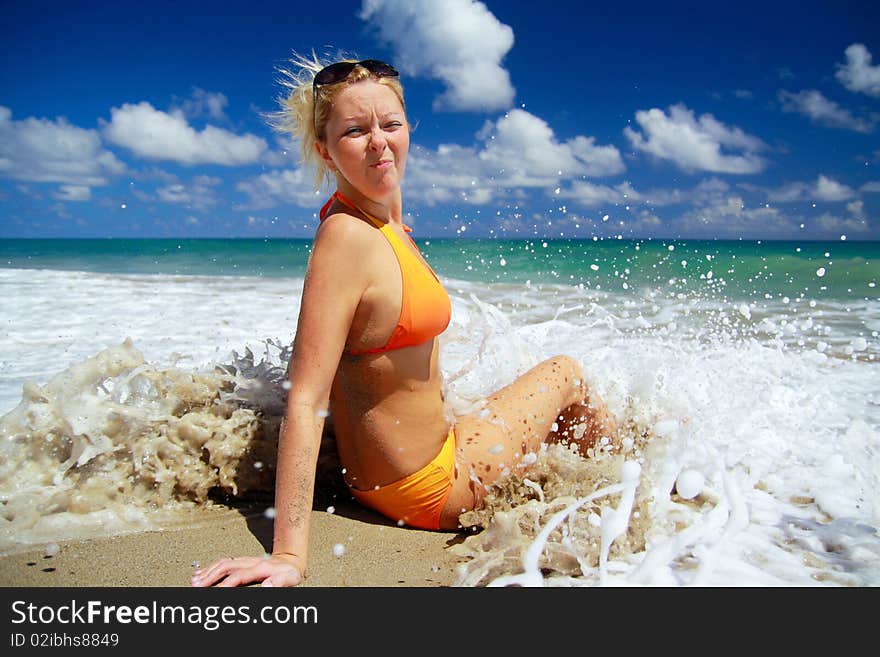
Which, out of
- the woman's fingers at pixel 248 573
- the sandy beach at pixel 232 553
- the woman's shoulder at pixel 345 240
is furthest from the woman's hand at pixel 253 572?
the woman's shoulder at pixel 345 240

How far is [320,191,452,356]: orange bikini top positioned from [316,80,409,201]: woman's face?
4.0 inches

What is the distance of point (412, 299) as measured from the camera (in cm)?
224

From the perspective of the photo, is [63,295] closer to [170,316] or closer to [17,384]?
[170,316]

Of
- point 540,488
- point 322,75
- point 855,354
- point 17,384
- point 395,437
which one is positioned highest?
point 322,75

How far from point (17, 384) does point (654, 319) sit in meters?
7.57

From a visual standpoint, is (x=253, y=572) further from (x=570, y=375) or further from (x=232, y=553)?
(x=570, y=375)

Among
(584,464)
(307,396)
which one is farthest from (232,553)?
(584,464)

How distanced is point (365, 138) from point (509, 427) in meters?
1.26

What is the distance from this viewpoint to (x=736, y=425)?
13.4ft

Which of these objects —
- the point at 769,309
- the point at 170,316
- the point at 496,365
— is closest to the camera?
the point at 496,365

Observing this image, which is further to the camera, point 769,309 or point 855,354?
point 769,309

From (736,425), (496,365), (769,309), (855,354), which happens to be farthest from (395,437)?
(769,309)

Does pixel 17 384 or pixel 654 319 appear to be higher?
pixel 654 319

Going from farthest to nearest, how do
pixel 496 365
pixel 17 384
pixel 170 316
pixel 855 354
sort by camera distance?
1. pixel 170 316
2. pixel 855 354
3. pixel 17 384
4. pixel 496 365
